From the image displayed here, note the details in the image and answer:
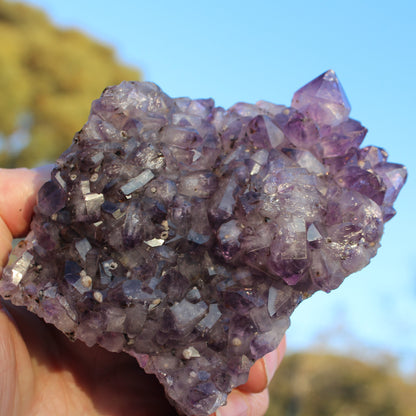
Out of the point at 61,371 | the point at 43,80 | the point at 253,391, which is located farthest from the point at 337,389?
the point at 61,371

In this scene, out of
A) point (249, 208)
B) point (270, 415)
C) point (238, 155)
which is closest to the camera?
point (249, 208)

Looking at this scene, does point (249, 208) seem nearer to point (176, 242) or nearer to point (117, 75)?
point (176, 242)

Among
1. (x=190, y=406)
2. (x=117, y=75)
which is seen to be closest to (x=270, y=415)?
(x=117, y=75)

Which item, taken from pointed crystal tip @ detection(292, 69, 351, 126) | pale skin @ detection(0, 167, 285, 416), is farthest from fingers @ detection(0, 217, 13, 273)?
pointed crystal tip @ detection(292, 69, 351, 126)

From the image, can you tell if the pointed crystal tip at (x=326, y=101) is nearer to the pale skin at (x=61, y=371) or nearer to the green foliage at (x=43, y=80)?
the pale skin at (x=61, y=371)

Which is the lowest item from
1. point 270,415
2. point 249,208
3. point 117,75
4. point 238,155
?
point 270,415

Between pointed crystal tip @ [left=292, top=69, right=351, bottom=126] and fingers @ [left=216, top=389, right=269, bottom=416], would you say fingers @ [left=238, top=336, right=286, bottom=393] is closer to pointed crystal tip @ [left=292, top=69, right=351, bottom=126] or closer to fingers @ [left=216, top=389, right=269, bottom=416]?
fingers @ [left=216, top=389, right=269, bottom=416]

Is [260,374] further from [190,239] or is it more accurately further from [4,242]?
[4,242]
